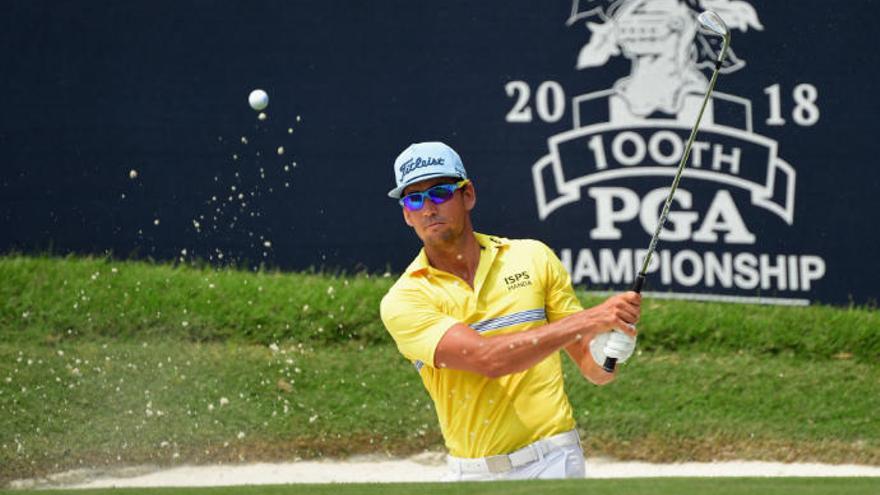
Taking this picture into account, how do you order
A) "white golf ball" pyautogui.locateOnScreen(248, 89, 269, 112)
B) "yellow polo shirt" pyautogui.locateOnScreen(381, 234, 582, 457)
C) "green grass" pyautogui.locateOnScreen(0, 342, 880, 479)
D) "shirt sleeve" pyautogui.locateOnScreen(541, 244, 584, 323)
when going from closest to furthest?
"yellow polo shirt" pyautogui.locateOnScreen(381, 234, 582, 457), "shirt sleeve" pyautogui.locateOnScreen(541, 244, 584, 323), "green grass" pyautogui.locateOnScreen(0, 342, 880, 479), "white golf ball" pyautogui.locateOnScreen(248, 89, 269, 112)

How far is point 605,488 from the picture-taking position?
403 centimetres

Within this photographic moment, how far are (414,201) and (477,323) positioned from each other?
1.40 feet

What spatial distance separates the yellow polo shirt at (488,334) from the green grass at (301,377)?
3179 millimetres

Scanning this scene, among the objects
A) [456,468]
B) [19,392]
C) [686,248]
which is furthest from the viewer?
[686,248]

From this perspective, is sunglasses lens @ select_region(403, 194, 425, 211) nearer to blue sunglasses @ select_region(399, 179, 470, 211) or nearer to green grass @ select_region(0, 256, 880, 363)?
blue sunglasses @ select_region(399, 179, 470, 211)

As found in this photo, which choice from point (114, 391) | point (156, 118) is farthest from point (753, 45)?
point (114, 391)

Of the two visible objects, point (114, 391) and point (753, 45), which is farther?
point (753, 45)

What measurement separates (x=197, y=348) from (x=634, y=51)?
2.96 metres

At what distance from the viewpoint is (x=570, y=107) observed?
8.95 meters

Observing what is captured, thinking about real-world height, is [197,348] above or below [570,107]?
below

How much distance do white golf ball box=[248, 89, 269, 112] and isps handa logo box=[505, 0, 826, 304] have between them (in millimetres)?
1371

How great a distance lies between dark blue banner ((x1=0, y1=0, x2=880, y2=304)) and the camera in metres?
8.95

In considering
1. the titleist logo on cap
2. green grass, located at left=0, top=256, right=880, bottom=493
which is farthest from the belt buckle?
green grass, located at left=0, top=256, right=880, bottom=493

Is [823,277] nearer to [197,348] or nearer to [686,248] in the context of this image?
[686,248]
